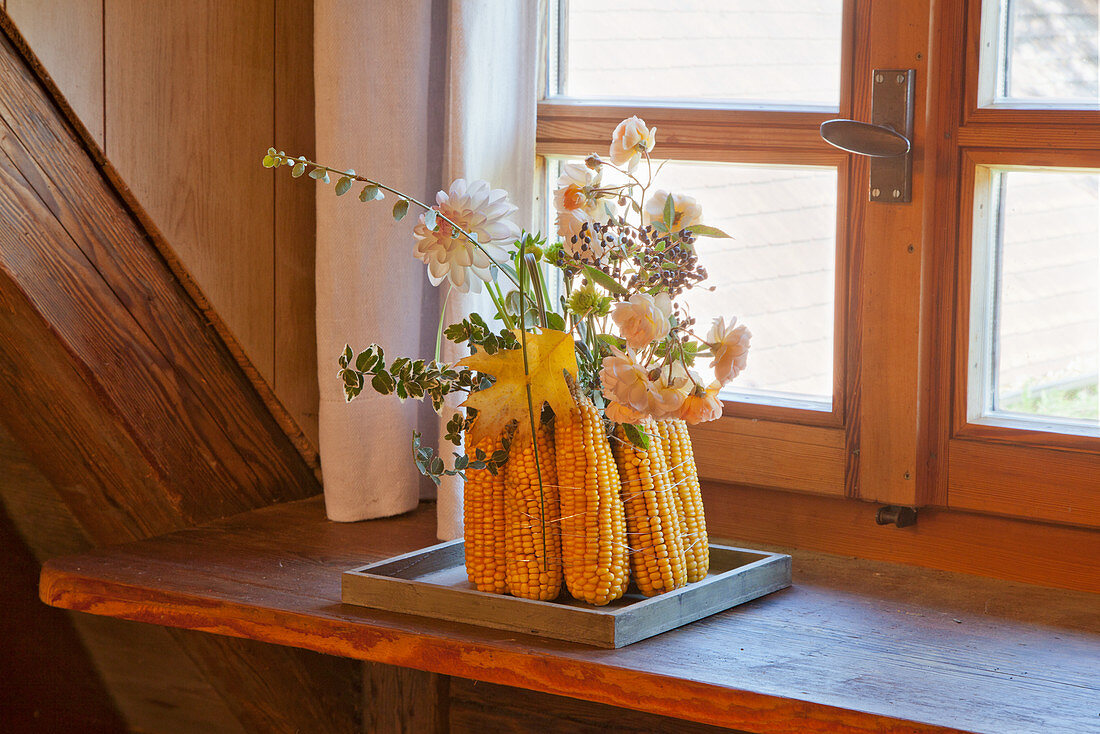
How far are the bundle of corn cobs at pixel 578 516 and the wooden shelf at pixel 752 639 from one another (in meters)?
0.06

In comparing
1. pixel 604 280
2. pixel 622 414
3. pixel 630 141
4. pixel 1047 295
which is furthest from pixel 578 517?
pixel 1047 295

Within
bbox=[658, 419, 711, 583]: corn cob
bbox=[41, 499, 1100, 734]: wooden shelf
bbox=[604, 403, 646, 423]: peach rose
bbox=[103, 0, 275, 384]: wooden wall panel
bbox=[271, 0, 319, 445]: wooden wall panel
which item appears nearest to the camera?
bbox=[41, 499, 1100, 734]: wooden shelf

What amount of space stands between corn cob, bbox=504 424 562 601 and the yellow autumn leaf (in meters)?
0.02

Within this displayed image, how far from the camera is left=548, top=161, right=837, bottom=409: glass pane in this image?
1412mm

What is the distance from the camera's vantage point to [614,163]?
1.16 metres

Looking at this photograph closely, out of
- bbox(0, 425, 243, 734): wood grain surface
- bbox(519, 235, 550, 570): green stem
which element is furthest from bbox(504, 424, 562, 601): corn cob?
bbox(0, 425, 243, 734): wood grain surface

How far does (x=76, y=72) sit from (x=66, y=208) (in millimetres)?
149

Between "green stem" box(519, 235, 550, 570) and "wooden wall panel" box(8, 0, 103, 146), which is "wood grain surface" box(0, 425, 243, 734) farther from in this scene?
"green stem" box(519, 235, 550, 570)

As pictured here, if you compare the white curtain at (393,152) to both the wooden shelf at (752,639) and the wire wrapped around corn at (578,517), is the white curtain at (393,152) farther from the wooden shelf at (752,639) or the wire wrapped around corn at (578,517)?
the wire wrapped around corn at (578,517)

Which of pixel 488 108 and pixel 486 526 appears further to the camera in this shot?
pixel 488 108

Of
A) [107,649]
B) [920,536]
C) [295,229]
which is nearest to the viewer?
[920,536]

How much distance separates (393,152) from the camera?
144cm

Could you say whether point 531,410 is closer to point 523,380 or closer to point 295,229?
point 523,380

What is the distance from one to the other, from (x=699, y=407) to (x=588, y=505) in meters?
0.14
